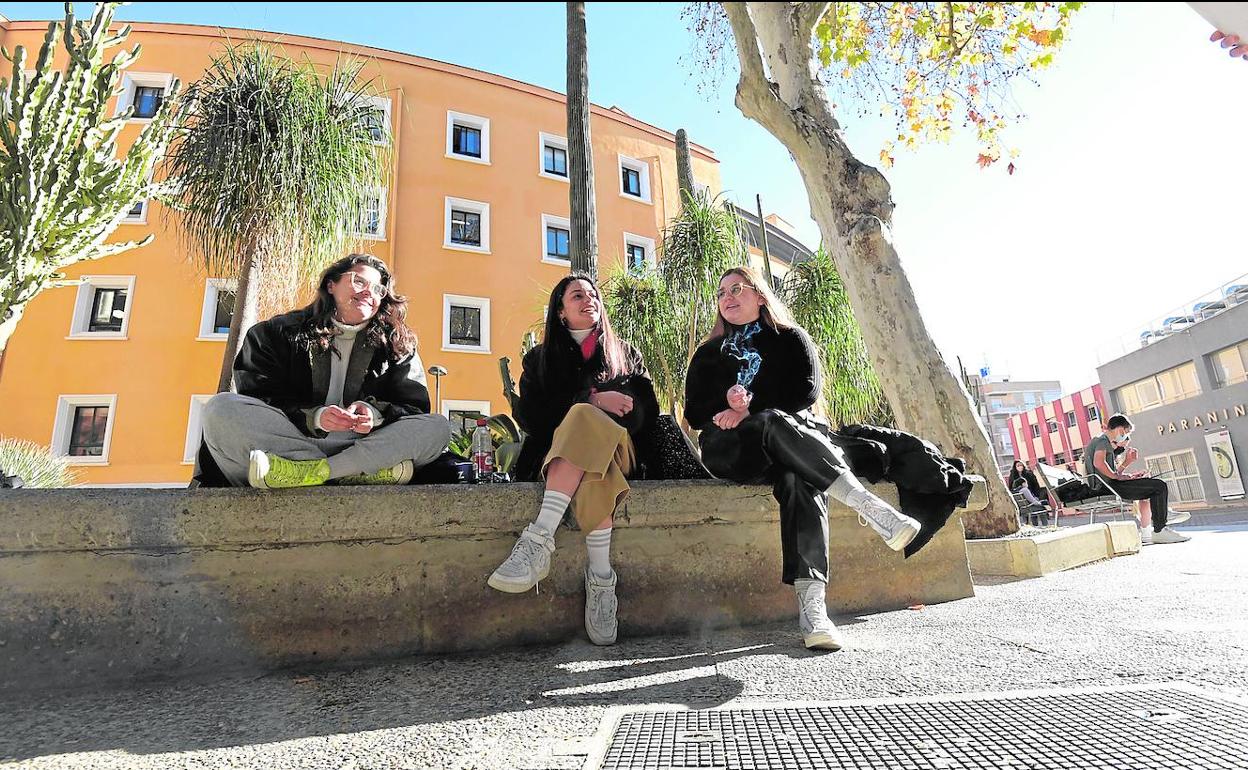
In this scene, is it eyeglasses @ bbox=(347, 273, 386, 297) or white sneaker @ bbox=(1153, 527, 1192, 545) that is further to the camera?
white sneaker @ bbox=(1153, 527, 1192, 545)

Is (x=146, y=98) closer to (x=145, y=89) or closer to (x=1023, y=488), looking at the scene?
(x=145, y=89)

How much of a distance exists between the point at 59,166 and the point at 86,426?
1401 cm

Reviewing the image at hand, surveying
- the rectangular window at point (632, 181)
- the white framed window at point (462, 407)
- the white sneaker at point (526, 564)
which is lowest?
the white sneaker at point (526, 564)

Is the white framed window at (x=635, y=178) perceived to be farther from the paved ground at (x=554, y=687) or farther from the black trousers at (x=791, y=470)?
the paved ground at (x=554, y=687)

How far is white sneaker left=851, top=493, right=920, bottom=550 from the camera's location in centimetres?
213

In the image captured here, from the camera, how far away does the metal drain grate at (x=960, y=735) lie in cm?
110

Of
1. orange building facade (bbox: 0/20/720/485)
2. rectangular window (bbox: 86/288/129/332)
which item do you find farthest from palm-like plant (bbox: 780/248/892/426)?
rectangular window (bbox: 86/288/129/332)

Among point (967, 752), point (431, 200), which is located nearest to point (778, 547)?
point (967, 752)

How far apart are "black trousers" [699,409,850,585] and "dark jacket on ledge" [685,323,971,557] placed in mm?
223

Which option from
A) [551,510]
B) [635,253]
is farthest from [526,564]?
[635,253]

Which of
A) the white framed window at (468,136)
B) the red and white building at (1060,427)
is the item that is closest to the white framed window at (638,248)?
the white framed window at (468,136)

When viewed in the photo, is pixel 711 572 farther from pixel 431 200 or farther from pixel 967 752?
pixel 431 200

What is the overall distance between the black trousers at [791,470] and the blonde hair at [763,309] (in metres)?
0.60

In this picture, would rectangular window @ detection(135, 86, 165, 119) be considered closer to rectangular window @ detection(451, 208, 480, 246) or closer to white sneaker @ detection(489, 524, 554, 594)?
rectangular window @ detection(451, 208, 480, 246)
